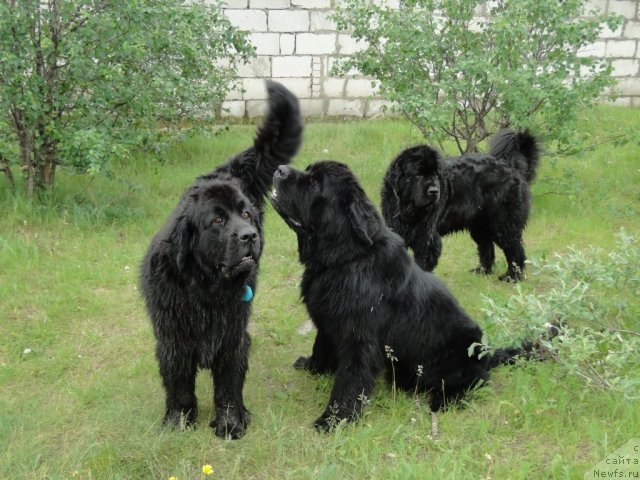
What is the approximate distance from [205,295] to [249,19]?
6.90 metres

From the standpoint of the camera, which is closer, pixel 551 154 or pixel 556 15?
pixel 556 15

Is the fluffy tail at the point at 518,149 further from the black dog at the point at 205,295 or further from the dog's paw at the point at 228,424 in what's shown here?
the dog's paw at the point at 228,424

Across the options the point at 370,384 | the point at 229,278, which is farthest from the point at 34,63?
the point at 370,384

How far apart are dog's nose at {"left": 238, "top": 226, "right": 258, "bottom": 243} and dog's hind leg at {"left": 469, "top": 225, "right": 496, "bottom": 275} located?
3141mm

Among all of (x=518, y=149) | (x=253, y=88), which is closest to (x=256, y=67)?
(x=253, y=88)

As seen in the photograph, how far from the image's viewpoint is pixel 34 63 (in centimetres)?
557

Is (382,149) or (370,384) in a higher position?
(382,149)

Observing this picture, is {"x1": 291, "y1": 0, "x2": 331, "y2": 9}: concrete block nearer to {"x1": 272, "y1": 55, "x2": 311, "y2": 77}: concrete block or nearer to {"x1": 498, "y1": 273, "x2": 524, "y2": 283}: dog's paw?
{"x1": 272, "y1": 55, "x2": 311, "y2": 77}: concrete block

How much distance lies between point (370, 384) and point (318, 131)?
5.69 meters

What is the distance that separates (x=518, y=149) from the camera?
5.43 metres

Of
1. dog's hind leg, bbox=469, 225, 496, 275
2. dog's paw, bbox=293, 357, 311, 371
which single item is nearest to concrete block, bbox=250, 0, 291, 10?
dog's hind leg, bbox=469, 225, 496, 275

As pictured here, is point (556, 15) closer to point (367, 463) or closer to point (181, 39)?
point (181, 39)

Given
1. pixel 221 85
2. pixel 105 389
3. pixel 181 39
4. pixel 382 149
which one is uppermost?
pixel 181 39

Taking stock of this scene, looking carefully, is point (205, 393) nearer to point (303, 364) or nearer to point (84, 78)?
→ point (303, 364)
